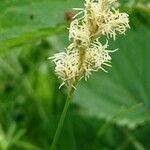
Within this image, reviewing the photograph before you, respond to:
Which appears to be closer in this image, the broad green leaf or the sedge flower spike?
the sedge flower spike

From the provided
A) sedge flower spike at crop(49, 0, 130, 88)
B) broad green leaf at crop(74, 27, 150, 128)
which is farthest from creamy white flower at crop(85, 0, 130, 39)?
broad green leaf at crop(74, 27, 150, 128)

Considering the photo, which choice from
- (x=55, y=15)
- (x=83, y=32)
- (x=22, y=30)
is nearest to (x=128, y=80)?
(x=55, y=15)

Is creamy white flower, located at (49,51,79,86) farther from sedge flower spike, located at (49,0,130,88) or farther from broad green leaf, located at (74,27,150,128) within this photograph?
broad green leaf, located at (74,27,150,128)

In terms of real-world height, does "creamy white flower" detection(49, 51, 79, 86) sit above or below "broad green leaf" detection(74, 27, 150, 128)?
above

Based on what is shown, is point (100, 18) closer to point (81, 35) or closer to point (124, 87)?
point (81, 35)

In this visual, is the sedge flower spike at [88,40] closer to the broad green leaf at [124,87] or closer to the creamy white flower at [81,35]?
the creamy white flower at [81,35]

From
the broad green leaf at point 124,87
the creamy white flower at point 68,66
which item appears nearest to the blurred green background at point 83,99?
the broad green leaf at point 124,87

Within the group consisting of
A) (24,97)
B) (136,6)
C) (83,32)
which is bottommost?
(24,97)

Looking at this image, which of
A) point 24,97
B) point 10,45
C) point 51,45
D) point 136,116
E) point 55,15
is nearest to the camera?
point 10,45

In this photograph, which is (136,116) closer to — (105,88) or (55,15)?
(105,88)
